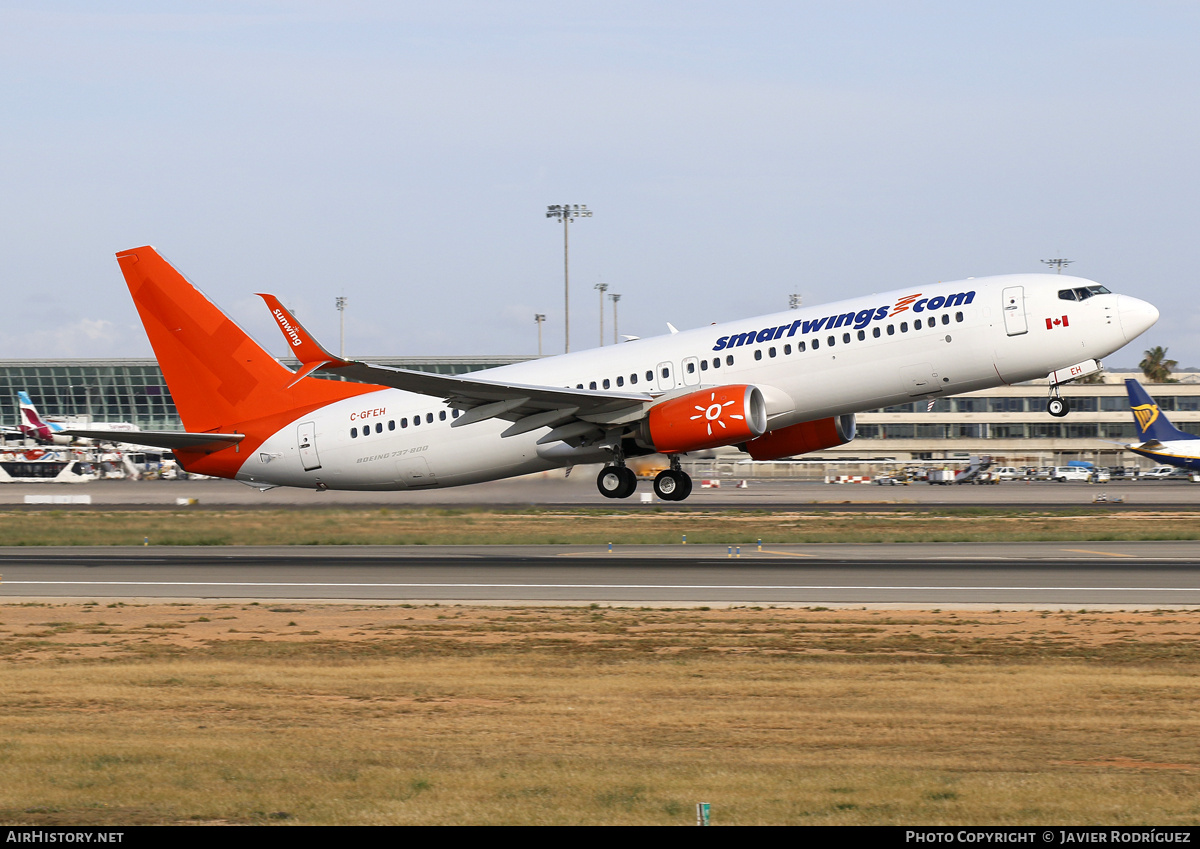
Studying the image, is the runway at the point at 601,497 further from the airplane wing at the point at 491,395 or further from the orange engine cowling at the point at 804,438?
the orange engine cowling at the point at 804,438

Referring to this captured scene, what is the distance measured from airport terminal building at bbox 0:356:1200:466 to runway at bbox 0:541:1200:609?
88.2 m

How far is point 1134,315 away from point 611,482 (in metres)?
15.5

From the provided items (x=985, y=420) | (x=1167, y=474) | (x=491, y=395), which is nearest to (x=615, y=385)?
Result: (x=491, y=395)

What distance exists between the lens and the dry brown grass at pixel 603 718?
11.7 metres

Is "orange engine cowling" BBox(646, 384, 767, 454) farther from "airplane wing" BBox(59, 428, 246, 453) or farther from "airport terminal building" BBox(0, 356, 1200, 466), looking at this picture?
"airport terminal building" BBox(0, 356, 1200, 466)

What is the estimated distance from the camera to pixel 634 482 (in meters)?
36.8

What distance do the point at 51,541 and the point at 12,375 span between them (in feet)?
373

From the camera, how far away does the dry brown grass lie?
11.7m

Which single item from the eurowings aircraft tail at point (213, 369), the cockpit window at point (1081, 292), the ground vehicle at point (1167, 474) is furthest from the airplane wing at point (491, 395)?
the ground vehicle at point (1167, 474)

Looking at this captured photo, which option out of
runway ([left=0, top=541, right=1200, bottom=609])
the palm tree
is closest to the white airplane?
runway ([left=0, top=541, right=1200, bottom=609])

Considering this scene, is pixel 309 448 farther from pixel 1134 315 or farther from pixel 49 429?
pixel 1134 315

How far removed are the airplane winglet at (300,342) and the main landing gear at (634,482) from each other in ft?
34.4

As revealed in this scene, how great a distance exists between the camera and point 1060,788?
39.2ft
